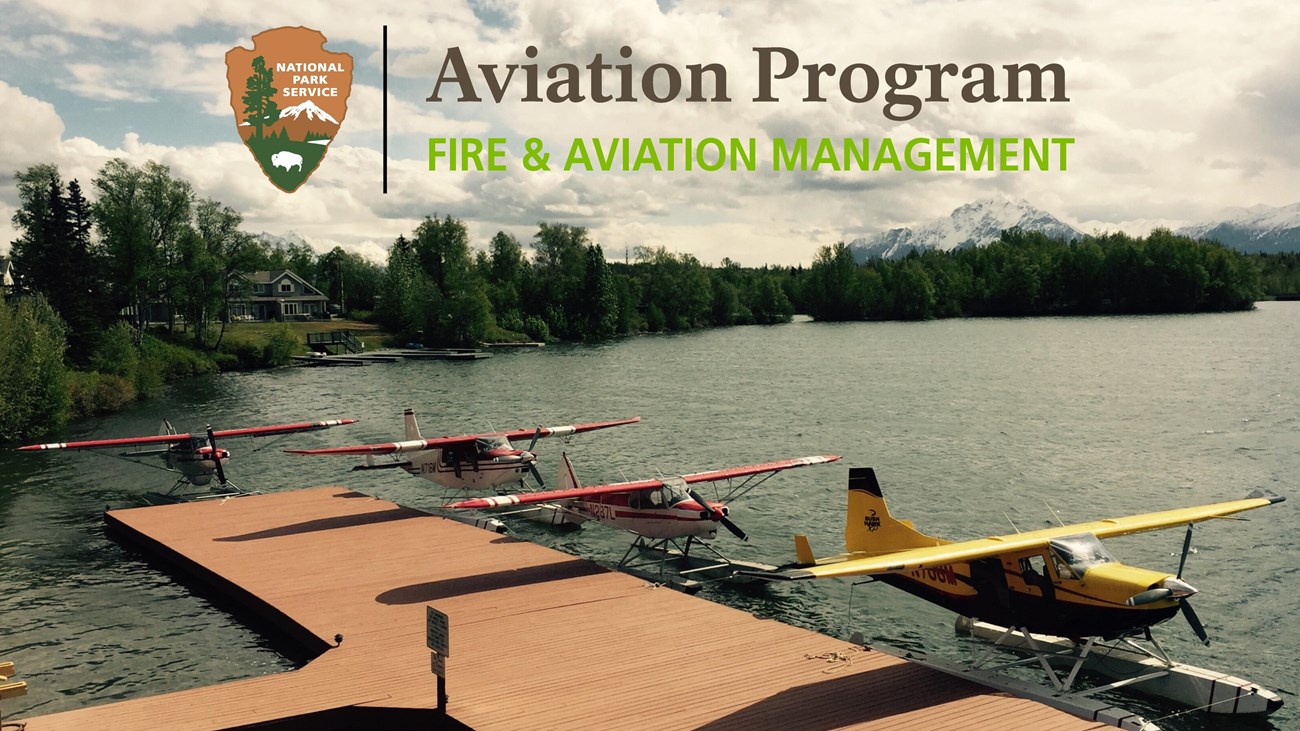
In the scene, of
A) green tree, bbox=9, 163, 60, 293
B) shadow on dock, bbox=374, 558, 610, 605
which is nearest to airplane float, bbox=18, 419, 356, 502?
shadow on dock, bbox=374, 558, 610, 605

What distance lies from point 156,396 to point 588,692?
5899cm

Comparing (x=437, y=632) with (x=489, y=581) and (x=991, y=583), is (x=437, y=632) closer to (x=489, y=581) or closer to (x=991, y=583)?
(x=489, y=581)

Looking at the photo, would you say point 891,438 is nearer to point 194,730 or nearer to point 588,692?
point 588,692

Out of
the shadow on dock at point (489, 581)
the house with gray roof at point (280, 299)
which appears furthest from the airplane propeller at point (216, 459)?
the house with gray roof at point (280, 299)

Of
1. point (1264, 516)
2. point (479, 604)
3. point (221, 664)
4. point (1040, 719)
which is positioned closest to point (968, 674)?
point (1040, 719)

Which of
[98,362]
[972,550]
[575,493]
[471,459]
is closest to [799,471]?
[471,459]

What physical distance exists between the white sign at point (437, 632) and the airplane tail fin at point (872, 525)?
813 cm

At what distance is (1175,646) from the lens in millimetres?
19156

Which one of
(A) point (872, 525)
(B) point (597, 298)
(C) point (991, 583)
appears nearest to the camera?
(C) point (991, 583)

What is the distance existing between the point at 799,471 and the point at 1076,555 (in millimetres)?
23277

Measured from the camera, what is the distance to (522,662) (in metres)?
15.4

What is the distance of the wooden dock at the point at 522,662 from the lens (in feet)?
43.2

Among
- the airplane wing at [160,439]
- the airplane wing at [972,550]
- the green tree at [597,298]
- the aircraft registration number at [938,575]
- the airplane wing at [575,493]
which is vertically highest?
the green tree at [597,298]

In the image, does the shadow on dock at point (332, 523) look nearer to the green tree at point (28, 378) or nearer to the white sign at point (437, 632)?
the white sign at point (437, 632)
